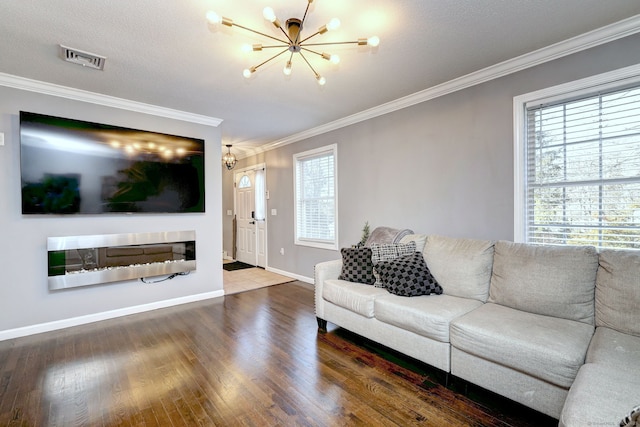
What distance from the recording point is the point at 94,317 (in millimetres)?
3287

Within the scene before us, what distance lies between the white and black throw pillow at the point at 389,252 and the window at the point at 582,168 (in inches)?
38.1

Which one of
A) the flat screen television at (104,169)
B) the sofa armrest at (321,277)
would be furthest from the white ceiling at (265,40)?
the sofa armrest at (321,277)

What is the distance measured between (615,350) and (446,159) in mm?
2114

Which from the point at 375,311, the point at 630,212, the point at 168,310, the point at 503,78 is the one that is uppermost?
the point at 503,78

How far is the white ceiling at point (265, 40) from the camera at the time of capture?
1.92 metres

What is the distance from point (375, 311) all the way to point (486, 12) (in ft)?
7.55

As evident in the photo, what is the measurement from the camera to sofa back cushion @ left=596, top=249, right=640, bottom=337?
5.67ft

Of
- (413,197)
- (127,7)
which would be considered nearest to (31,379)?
(127,7)

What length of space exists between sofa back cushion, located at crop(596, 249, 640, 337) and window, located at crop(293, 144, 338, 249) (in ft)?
9.83

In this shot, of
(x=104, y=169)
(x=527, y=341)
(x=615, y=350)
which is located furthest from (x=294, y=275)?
(x=615, y=350)

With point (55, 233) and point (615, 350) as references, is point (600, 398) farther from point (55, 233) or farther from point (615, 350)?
point (55, 233)

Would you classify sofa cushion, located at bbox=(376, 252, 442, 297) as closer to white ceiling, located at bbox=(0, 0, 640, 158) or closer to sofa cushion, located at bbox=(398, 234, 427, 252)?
sofa cushion, located at bbox=(398, 234, 427, 252)

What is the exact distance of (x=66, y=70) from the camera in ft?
8.86

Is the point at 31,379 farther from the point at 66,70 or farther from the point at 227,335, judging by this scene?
the point at 66,70
